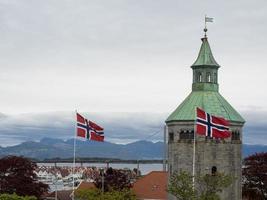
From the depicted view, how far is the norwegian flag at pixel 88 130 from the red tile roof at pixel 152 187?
29911 millimetres

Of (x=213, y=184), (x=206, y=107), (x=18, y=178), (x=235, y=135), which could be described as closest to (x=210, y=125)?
(x=213, y=184)

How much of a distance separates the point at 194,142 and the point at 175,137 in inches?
105

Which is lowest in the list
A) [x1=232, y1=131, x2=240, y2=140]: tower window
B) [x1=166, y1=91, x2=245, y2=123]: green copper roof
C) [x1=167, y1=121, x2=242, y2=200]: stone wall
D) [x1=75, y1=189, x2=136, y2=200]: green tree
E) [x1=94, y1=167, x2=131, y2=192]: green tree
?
[x1=75, y1=189, x2=136, y2=200]: green tree

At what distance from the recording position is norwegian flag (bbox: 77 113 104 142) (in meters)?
49.8

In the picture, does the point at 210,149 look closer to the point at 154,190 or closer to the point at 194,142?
the point at 194,142

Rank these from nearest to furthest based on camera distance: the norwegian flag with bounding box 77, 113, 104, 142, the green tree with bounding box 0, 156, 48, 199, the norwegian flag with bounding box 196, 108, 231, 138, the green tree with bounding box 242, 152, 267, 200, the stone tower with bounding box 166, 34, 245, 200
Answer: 1. the norwegian flag with bounding box 196, 108, 231, 138
2. the norwegian flag with bounding box 77, 113, 104, 142
3. the stone tower with bounding box 166, 34, 245, 200
4. the green tree with bounding box 242, 152, 267, 200
5. the green tree with bounding box 0, 156, 48, 199

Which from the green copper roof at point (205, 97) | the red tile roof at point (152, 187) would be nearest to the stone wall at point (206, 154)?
the green copper roof at point (205, 97)

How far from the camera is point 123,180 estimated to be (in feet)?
284

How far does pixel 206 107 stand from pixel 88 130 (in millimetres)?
9533

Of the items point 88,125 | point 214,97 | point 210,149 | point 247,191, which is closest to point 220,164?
point 210,149

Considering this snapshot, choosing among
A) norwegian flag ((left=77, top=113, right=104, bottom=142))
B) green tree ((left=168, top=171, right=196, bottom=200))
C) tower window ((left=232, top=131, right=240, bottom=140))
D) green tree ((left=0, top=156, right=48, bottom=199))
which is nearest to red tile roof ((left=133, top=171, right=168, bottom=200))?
green tree ((left=0, top=156, right=48, bottom=199))

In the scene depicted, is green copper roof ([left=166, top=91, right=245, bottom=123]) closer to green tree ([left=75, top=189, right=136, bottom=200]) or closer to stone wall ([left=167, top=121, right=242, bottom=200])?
stone wall ([left=167, top=121, right=242, bottom=200])

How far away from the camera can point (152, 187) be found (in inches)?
3295

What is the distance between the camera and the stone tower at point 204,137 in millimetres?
50906
